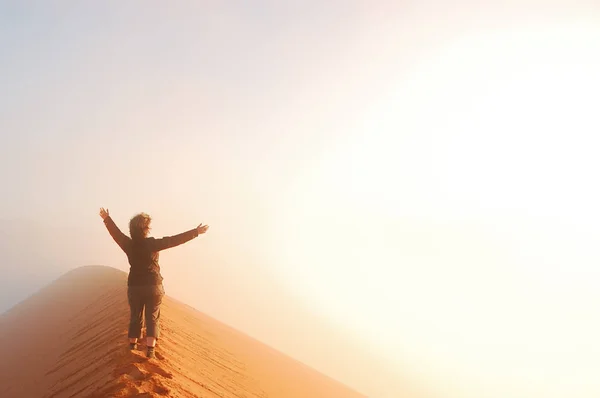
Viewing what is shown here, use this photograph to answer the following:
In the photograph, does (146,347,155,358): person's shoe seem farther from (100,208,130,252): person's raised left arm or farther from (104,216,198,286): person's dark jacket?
(100,208,130,252): person's raised left arm

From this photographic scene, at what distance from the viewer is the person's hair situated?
4.94 metres

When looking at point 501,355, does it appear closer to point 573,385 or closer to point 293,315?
point 573,385

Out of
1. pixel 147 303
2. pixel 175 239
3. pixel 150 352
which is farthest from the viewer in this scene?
pixel 150 352

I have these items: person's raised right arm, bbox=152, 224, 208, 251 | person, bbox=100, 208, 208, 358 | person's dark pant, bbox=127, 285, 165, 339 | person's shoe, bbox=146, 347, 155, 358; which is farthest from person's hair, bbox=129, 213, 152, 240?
person's shoe, bbox=146, 347, 155, 358

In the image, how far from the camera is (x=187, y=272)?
11325 centimetres

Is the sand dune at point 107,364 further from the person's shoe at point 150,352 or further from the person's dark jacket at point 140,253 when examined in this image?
the person's dark jacket at point 140,253

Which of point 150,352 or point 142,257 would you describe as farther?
point 150,352

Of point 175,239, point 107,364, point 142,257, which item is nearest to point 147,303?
point 142,257

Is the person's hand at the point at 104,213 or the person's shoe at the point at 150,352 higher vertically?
the person's hand at the point at 104,213

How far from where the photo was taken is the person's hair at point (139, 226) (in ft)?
Result: 16.2

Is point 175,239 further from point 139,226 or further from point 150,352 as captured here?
point 150,352

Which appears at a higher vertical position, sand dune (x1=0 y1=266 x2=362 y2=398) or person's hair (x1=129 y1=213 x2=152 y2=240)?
person's hair (x1=129 y1=213 x2=152 y2=240)

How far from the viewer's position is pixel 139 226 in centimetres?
493

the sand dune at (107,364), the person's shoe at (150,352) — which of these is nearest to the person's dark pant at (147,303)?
the person's shoe at (150,352)
